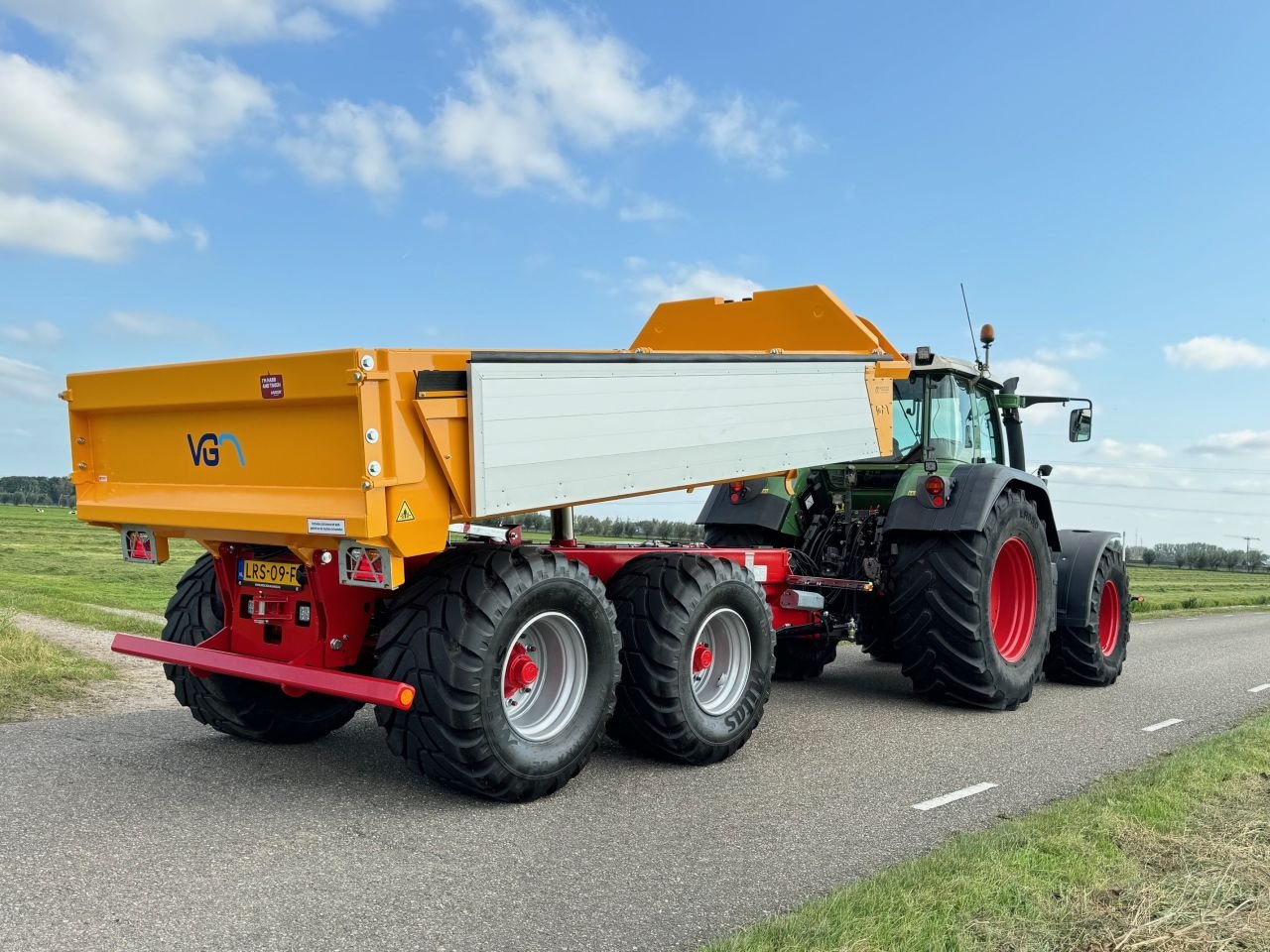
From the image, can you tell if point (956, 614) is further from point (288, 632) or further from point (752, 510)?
point (288, 632)

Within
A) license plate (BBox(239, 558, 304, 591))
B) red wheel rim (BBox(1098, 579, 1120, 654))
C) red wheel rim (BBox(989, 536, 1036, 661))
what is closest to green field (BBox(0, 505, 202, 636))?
license plate (BBox(239, 558, 304, 591))

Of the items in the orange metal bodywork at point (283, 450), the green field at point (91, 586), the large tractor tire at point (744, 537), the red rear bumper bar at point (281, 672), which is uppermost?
the orange metal bodywork at point (283, 450)

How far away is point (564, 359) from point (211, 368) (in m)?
1.70

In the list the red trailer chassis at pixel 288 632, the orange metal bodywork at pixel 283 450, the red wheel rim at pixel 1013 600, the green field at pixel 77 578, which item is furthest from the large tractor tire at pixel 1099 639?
the green field at pixel 77 578

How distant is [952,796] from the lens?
5234 millimetres

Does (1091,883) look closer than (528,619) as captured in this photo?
Yes

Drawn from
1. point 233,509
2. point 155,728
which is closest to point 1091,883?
point 233,509

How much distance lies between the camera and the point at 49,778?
4.98m

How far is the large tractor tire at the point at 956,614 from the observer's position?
23.8 ft

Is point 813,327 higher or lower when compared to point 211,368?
higher

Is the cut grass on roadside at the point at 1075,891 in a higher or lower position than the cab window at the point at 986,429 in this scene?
lower

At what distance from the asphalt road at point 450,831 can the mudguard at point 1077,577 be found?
1.89m

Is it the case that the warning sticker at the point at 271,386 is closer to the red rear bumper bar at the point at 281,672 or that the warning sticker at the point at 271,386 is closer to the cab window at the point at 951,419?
the red rear bumper bar at the point at 281,672

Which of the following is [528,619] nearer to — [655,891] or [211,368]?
[655,891]
